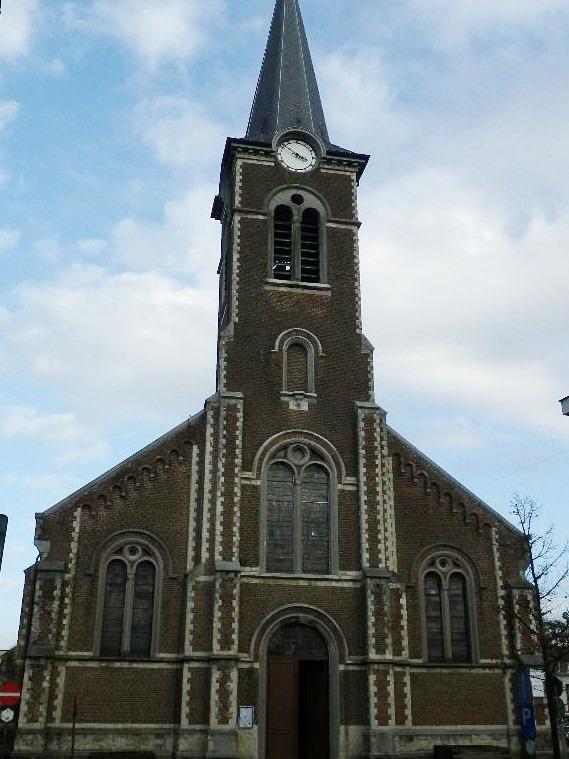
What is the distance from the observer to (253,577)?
23.1 m

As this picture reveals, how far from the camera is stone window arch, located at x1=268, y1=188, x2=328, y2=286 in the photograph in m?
28.3

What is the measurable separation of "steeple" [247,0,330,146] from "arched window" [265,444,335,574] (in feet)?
41.2

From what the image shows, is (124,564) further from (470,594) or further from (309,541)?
(470,594)

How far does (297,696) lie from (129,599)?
215 inches

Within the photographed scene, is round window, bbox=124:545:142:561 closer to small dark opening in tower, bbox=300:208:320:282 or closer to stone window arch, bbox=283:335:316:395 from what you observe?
stone window arch, bbox=283:335:316:395

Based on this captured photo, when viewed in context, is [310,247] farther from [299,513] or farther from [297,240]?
[299,513]

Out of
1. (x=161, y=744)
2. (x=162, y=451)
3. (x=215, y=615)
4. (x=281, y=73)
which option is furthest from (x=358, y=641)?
(x=281, y=73)

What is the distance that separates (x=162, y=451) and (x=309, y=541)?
525 centimetres

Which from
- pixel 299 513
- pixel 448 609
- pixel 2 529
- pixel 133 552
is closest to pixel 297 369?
pixel 299 513

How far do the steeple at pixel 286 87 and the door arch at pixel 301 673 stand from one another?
57.4ft

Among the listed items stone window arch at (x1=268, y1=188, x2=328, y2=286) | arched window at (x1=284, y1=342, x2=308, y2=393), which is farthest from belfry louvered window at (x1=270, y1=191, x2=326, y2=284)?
arched window at (x1=284, y1=342, x2=308, y2=393)

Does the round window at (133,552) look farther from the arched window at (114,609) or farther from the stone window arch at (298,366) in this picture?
the stone window arch at (298,366)

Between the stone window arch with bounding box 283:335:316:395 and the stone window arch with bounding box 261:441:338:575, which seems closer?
the stone window arch with bounding box 261:441:338:575

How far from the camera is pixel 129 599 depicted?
22531 millimetres
